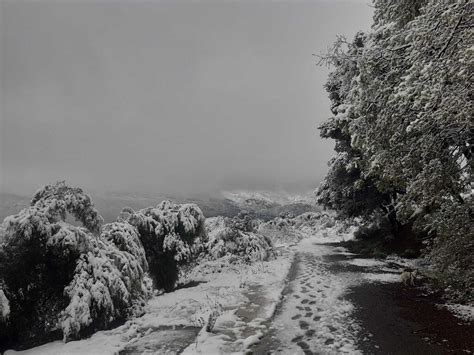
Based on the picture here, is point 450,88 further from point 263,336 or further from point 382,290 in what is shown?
point 382,290

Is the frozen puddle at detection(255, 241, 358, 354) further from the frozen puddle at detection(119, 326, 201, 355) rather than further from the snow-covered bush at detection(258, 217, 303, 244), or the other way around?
the snow-covered bush at detection(258, 217, 303, 244)

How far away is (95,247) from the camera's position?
8.02 metres

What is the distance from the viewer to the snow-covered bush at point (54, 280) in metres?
6.83

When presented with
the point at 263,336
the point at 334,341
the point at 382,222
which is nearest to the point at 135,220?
the point at 263,336

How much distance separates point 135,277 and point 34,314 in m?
2.25

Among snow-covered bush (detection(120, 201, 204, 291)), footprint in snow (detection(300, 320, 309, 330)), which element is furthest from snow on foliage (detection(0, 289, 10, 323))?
footprint in snow (detection(300, 320, 309, 330))

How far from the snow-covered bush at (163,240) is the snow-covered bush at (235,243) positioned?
278 cm

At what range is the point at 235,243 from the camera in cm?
1573

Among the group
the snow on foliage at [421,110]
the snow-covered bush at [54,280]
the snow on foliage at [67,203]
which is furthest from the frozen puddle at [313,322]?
the snow on foliage at [67,203]

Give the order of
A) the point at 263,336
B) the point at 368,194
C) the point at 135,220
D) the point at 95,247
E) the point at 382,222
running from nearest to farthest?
the point at 263,336, the point at 95,247, the point at 135,220, the point at 368,194, the point at 382,222

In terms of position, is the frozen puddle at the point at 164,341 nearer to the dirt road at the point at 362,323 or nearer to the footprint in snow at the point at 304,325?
the dirt road at the point at 362,323

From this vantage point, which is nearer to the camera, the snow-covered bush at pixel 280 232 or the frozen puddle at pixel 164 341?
the frozen puddle at pixel 164 341

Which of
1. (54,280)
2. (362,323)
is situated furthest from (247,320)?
(54,280)

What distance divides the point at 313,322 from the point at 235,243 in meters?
8.88
